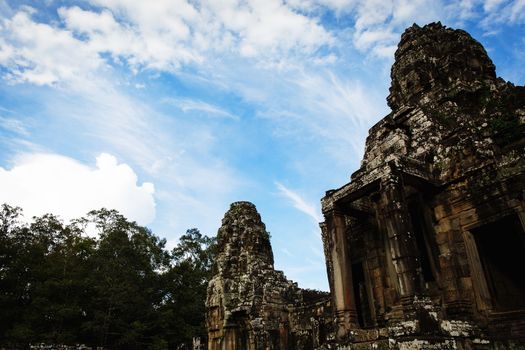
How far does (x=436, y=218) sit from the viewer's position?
8508mm

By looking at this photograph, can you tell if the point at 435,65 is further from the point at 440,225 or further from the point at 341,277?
the point at 341,277

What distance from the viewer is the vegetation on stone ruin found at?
23.9 m

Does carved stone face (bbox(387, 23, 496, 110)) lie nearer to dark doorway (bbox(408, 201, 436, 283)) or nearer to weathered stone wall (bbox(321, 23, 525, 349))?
weathered stone wall (bbox(321, 23, 525, 349))

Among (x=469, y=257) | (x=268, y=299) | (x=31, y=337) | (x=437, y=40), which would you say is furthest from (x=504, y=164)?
(x=31, y=337)

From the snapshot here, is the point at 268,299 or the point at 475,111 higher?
the point at 475,111

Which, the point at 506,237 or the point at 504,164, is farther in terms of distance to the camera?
the point at 506,237

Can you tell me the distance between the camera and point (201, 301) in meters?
29.5

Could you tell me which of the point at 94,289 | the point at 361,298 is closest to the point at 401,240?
the point at 361,298

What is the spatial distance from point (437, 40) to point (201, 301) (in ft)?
82.6

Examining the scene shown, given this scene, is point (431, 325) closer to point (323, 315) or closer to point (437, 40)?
point (323, 315)

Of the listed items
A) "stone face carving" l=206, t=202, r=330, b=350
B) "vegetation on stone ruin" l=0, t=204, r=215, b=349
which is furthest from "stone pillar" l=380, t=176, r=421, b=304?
"vegetation on stone ruin" l=0, t=204, r=215, b=349

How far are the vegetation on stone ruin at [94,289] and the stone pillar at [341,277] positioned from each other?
68.3 ft

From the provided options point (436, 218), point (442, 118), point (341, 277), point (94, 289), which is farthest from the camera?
point (94, 289)

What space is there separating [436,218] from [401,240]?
1.70 m
